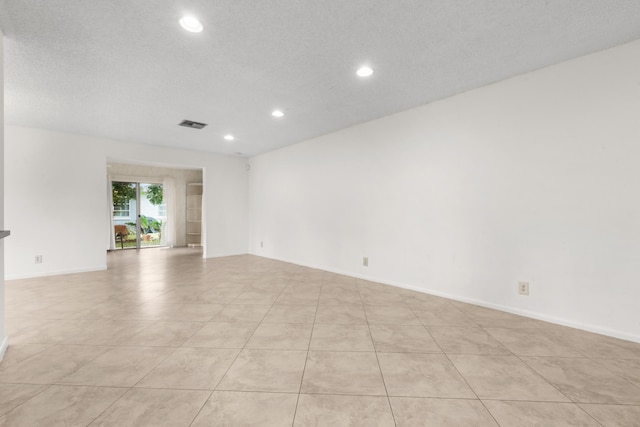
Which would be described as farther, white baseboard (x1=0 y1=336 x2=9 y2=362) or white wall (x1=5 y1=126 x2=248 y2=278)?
white wall (x1=5 y1=126 x2=248 y2=278)

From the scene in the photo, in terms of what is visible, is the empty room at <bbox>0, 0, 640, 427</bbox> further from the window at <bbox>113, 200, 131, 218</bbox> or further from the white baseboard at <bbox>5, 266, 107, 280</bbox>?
the window at <bbox>113, 200, 131, 218</bbox>

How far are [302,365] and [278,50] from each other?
2.54 metres

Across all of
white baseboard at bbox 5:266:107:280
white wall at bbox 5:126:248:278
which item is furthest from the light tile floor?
white wall at bbox 5:126:248:278

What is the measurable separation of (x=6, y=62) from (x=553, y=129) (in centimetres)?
523

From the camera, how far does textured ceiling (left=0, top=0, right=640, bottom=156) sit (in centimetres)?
183

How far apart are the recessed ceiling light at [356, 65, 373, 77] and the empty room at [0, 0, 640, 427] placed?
2cm

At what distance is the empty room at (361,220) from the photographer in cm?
159

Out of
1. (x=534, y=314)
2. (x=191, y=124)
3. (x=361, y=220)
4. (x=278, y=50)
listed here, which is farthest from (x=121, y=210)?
(x=534, y=314)

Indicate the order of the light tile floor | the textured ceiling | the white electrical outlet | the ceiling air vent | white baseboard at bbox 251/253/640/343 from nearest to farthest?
the light tile floor → the textured ceiling → white baseboard at bbox 251/253/640/343 → the white electrical outlet → the ceiling air vent

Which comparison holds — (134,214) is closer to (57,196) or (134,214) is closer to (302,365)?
(57,196)

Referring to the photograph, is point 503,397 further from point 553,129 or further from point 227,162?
point 227,162

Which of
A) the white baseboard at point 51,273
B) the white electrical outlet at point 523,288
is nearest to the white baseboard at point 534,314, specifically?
the white electrical outlet at point 523,288

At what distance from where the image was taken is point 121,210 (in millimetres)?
7844

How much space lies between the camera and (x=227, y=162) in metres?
6.46
